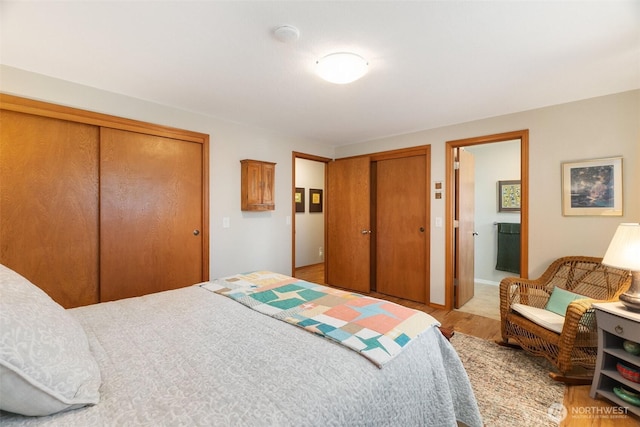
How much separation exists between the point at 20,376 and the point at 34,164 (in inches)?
86.4

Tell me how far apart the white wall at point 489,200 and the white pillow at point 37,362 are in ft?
16.4

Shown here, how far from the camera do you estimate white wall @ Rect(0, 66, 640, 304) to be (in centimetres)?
232

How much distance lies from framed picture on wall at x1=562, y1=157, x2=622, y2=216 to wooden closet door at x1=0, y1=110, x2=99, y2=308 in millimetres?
4218

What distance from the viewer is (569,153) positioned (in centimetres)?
259

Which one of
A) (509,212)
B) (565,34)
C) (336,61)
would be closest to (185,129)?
(336,61)

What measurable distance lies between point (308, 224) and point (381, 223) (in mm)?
2109

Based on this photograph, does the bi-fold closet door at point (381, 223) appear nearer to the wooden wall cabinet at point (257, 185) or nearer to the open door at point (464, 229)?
the open door at point (464, 229)

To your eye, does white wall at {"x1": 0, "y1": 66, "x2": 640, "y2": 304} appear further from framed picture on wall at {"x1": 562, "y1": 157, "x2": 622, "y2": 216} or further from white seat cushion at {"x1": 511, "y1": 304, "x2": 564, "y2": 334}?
white seat cushion at {"x1": 511, "y1": 304, "x2": 564, "y2": 334}

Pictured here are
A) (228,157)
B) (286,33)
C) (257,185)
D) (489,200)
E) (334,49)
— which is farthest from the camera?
(489,200)

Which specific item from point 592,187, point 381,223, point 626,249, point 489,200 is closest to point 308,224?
point 381,223

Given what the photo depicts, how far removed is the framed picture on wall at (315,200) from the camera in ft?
19.4

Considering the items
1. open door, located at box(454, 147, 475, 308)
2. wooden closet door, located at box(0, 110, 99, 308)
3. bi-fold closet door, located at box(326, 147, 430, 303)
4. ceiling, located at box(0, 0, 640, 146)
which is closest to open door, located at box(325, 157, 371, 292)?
bi-fold closet door, located at box(326, 147, 430, 303)

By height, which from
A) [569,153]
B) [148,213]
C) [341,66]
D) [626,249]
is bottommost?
[626,249]

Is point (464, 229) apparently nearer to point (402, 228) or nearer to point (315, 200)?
point (402, 228)
